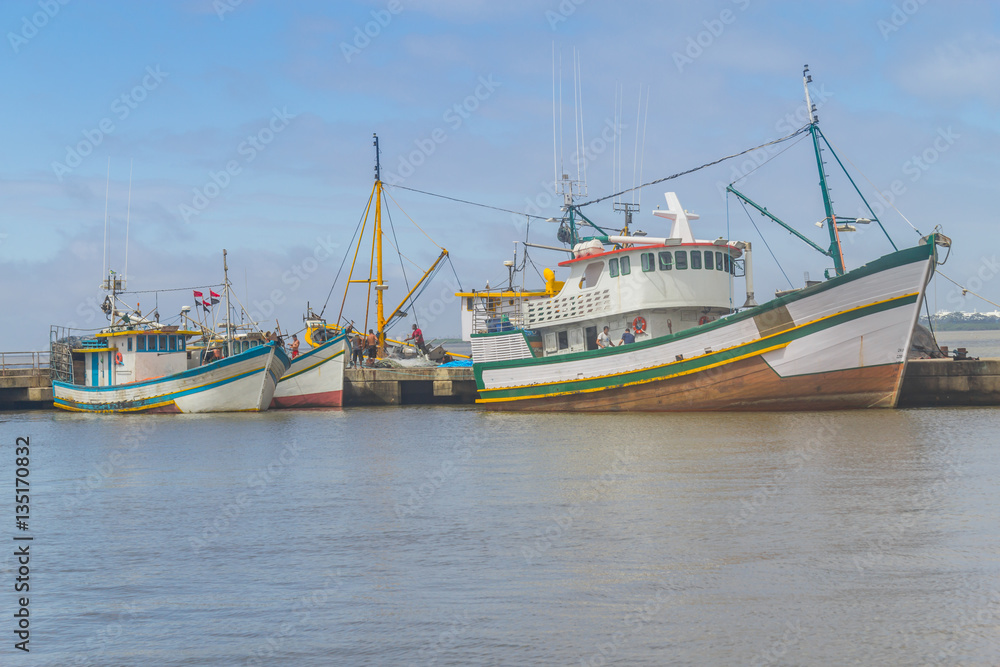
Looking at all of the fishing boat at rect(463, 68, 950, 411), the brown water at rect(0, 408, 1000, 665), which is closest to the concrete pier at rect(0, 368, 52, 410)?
the fishing boat at rect(463, 68, 950, 411)

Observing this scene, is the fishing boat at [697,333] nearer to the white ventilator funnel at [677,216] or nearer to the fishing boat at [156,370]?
the white ventilator funnel at [677,216]

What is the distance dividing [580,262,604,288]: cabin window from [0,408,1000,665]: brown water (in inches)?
380

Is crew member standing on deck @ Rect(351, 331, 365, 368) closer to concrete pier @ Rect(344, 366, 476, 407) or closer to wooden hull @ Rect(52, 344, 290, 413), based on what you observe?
concrete pier @ Rect(344, 366, 476, 407)

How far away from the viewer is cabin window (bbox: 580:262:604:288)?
2811 cm

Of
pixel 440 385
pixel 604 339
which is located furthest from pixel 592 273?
pixel 440 385

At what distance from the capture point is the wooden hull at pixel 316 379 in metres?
34.4

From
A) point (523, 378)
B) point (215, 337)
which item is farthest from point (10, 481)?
point (215, 337)

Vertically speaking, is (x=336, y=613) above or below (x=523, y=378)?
below

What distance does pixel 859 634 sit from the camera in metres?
6.84

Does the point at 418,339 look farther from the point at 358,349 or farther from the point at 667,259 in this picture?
the point at 667,259

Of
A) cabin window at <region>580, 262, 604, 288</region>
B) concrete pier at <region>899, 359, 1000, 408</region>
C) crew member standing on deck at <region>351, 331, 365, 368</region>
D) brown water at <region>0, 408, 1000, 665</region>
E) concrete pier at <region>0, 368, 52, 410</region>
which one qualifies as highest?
cabin window at <region>580, 262, 604, 288</region>

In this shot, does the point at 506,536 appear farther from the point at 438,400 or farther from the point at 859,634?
the point at 438,400

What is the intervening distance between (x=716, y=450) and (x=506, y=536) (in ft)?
24.6

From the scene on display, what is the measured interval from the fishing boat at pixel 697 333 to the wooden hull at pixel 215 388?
7975mm
